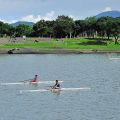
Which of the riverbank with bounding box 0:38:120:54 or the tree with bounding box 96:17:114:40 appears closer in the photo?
the riverbank with bounding box 0:38:120:54

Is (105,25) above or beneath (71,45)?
above

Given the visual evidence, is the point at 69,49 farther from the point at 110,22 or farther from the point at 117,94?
the point at 117,94

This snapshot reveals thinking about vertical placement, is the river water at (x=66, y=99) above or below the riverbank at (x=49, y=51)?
above

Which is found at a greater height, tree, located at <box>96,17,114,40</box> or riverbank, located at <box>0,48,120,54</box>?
tree, located at <box>96,17,114,40</box>

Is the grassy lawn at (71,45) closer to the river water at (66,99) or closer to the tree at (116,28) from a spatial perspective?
the tree at (116,28)

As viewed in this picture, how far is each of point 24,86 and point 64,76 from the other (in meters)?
18.7

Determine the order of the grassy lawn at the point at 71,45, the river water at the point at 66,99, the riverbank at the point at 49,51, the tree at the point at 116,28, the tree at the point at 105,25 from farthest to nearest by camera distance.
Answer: the tree at the point at 105,25, the tree at the point at 116,28, the grassy lawn at the point at 71,45, the riverbank at the point at 49,51, the river water at the point at 66,99

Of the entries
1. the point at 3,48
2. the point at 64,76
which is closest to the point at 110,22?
the point at 3,48

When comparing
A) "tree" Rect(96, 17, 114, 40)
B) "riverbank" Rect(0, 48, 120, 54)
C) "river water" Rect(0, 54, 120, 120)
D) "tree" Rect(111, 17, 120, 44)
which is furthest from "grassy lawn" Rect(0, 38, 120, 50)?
"river water" Rect(0, 54, 120, 120)

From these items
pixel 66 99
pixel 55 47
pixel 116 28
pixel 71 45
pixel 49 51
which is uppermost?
pixel 116 28

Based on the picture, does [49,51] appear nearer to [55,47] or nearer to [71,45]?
[55,47]

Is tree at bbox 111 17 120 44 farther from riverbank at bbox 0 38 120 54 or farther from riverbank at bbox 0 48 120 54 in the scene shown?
riverbank at bbox 0 48 120 54

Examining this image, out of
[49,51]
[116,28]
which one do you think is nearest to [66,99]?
[49,51]

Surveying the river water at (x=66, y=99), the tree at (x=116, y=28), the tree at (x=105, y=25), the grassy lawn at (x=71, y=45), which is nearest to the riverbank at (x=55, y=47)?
the grassy lawn at (x=71, y=45)
